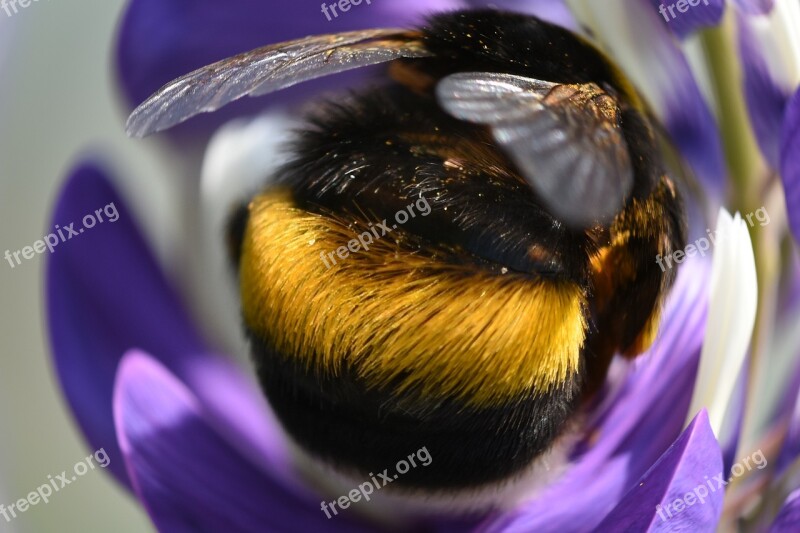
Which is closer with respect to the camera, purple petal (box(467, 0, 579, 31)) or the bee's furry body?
the bee's furry body

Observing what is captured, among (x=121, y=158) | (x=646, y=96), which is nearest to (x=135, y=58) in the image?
(x=121, y=158)

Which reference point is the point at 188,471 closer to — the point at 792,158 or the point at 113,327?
the point at 113,327

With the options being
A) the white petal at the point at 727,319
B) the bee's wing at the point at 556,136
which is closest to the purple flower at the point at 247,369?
the white petal at the point at 727,319

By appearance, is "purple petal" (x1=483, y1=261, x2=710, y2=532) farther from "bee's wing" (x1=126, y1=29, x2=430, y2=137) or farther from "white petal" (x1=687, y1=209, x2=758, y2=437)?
"bee's wing" (x1=126, y1=29, x2=430, y2=137)

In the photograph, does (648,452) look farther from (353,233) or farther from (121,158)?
(121,158)

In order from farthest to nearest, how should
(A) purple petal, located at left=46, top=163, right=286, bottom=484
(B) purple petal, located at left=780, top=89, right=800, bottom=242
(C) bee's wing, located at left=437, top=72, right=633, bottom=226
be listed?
1. (A) purple petal, located at left=46, top=163, right=286, bottom=484
2. (B) purple petal, located at left=780, top=89, right=800, bottom=242
3. (C) bee's wing, located at left=437, top=72, right=633, bottom=226

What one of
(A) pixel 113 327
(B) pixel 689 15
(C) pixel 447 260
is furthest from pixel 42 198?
(B) pixel 689 15

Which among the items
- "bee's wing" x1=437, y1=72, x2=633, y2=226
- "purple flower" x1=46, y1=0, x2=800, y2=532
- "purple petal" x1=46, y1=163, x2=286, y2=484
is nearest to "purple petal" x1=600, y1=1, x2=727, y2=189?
"purple flower" x1=46, y1=0, x2=800, y2=532
